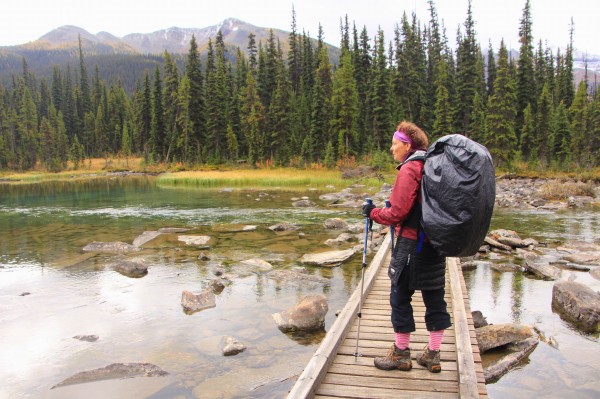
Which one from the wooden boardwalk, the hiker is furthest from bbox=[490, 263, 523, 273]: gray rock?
the hiker

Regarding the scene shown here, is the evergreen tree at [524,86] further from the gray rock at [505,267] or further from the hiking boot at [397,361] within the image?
the hiking boot at [397,361]

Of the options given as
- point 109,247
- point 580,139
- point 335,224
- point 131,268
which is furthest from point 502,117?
point 131,268

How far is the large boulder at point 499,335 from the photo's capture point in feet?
25.0

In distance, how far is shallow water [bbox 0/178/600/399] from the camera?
6.85 metres

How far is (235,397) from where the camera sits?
640 centimetres

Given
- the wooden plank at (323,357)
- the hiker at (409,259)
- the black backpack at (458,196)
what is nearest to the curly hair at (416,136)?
the hiker at (409,259)

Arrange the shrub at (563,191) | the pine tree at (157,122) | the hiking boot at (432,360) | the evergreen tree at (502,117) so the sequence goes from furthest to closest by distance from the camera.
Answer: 1. the pine tree at (157,122)
2. the evergreen tree at (502,117)
3. the shrub at (563,191)
4. the hiking boot at (432,360)

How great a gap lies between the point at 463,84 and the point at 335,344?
53736 mm

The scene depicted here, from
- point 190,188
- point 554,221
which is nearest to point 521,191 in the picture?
point 554,221

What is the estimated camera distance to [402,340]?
505cm

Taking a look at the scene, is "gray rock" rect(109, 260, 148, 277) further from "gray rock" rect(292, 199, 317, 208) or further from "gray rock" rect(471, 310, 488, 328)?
"gray rock" rect(292, 199, 317, 208)

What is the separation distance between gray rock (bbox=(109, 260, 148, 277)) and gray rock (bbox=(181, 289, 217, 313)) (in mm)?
3122

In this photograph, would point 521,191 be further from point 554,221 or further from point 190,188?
point 190,188

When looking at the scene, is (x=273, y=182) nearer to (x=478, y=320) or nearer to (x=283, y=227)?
(x=283, y=227)
